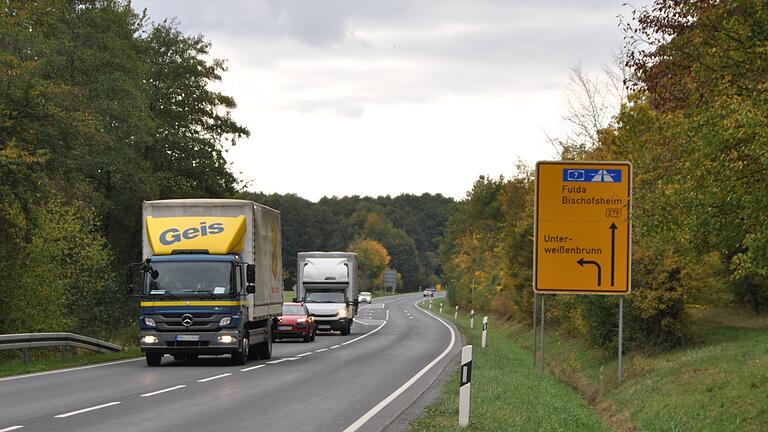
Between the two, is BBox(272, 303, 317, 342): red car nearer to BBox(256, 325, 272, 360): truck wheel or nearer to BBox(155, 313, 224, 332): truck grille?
BBox(256, 325, 272, 360): truck wheel

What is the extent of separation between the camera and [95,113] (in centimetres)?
4109

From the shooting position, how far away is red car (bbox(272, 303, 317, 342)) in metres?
38.7

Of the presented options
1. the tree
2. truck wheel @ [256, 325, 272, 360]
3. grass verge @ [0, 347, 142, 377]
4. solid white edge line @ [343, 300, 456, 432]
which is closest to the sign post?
solid white edge line @ [343, 300, 456, 432]

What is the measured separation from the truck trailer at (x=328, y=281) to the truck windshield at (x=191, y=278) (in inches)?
925

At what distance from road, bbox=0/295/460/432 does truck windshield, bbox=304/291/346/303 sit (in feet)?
63.5

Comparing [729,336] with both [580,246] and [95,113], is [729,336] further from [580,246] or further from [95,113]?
[95,113]

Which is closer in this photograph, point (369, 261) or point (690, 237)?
point (690, 237)

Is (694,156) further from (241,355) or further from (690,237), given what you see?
(241,355)

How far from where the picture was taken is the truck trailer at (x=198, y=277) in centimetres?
2317

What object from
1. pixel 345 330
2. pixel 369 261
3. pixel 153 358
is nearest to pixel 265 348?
pixel 153 358

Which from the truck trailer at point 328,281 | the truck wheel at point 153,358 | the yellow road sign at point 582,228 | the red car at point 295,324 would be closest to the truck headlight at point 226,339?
the truck wheel at point 153,358

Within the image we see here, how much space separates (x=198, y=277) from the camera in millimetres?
23328

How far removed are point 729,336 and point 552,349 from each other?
9.31 meters

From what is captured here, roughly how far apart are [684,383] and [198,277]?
413 inches
